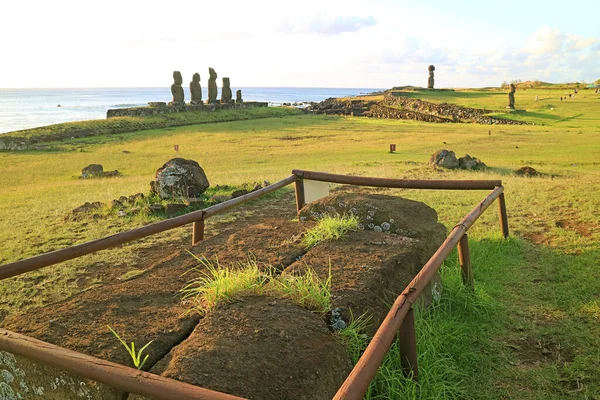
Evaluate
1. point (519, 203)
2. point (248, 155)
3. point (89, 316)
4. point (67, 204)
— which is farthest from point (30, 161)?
point (89, 316)

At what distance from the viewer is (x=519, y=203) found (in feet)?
32.8

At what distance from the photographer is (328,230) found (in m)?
5.35

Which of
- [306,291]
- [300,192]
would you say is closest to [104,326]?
[306,291]

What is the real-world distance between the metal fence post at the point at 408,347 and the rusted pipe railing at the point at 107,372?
5.01 feet

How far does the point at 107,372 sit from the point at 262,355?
882 millimetres

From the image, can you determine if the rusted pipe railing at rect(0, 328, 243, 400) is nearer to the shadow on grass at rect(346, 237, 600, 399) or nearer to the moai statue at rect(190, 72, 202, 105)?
the shadow on grass at rect(346, 237, 600, 399)

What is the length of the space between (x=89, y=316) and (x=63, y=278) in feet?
12.6

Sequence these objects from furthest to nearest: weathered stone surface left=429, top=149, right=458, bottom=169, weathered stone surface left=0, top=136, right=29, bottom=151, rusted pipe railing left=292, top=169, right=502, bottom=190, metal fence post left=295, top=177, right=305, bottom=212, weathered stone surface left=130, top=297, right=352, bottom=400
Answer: weathered stone surface left=0, top=136, right=29, bottom=151, weathered stone surface left=429, top=149, right=458, bottom=169, metal fence post left=295, top=177, right=305, bottom=212, rusted pipe railing left=292, top=169, right=502, bottom=190, weathered stone surface left=130, top=297, right=352, bottom=400

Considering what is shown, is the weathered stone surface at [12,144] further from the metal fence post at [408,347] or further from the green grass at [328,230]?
the metal fence post at [408,347]

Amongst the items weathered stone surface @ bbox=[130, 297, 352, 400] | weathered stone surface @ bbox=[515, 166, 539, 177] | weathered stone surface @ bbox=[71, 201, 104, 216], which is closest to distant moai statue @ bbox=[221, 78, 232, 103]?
weathered stone surface @ bbox=[515, 166, 539, 177]

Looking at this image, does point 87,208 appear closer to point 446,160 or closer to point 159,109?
point 446,160

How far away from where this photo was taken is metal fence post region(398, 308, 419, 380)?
348 cm

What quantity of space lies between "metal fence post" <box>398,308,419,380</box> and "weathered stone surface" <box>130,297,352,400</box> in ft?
1.40

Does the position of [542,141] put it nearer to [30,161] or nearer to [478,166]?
[478,166]
